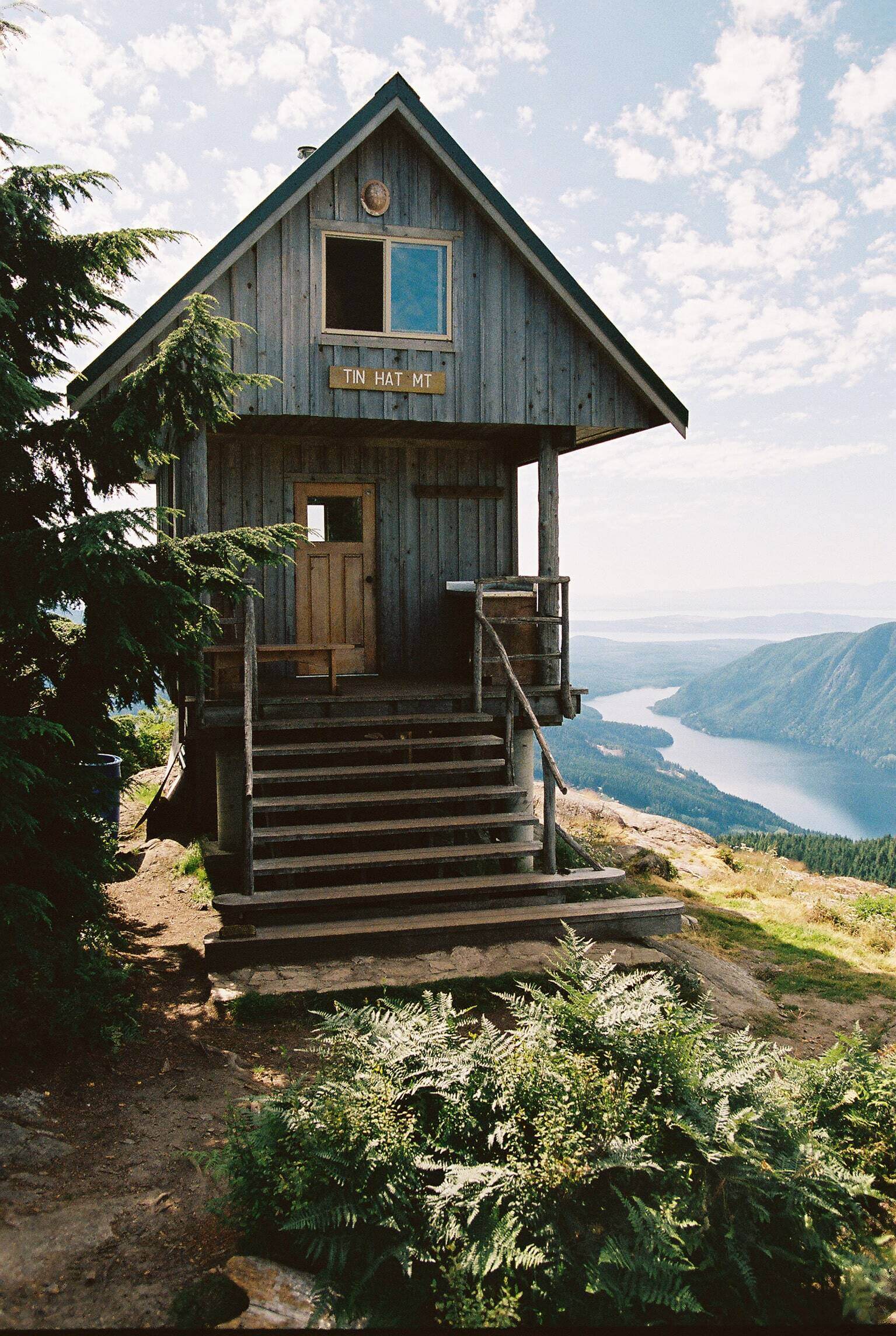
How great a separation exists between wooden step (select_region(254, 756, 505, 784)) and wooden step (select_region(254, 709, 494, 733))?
414 millimetres

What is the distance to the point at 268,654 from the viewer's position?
32.3 feet

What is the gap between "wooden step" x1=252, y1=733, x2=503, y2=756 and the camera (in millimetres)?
8398

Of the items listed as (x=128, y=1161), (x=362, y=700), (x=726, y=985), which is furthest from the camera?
(x=362, y=700)

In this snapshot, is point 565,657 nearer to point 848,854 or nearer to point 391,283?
point 391,283

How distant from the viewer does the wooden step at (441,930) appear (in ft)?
21.8

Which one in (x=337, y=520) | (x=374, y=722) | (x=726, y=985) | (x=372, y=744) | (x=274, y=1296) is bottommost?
(x=726, y=985)

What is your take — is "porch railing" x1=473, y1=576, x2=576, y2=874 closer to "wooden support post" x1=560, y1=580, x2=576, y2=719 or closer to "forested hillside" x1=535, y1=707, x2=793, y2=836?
"wooden support post" x1=560, y1=580, x2=576, y2=719

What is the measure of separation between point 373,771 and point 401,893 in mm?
1406

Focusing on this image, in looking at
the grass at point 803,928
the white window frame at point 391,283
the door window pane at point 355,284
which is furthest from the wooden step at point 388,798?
the door window pane at point 355,284

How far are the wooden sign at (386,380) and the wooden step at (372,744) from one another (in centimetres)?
388

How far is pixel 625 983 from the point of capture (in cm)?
444

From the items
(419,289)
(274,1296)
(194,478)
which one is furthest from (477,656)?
(274,1296)

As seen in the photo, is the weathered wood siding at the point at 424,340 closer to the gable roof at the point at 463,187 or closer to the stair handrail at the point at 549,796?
the gable roof at the point at 463,187

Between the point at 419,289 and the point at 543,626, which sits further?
the point at 543,626
